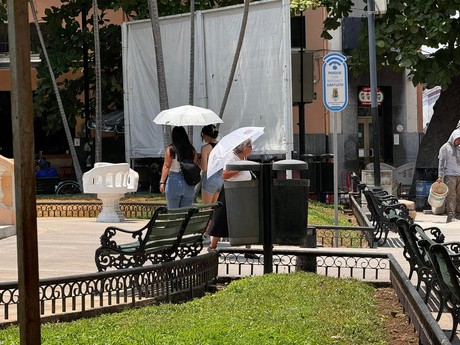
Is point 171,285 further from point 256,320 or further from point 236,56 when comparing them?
point 236,56

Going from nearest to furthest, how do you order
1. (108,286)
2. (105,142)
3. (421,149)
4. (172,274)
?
(108,286) < (172,274) < (421,149) < (105,142)

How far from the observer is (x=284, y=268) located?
1194 centimetres

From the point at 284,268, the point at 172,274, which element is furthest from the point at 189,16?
the point at 172,274

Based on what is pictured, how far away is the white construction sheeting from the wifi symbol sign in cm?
775

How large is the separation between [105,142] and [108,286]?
97.4 feet

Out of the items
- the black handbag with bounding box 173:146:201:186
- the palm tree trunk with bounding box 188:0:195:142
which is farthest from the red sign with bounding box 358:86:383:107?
the black handbag with bounding box 173:146:201:186

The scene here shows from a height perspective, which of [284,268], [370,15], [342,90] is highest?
[370,15]

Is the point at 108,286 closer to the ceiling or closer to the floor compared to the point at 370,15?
closer to the floor

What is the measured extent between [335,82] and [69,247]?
14.2 feet

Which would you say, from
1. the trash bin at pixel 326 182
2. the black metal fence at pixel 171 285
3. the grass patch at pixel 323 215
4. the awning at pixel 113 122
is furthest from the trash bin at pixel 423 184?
the black metal fence at pixel 171 285

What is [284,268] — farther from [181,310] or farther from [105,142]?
[105,142]

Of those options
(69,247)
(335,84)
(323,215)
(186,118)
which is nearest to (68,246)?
(69,247)

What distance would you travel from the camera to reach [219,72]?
26078 millimetres

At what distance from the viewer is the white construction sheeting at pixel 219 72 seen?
2391 cm
